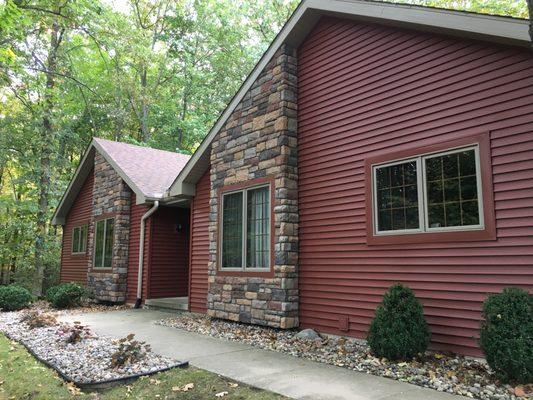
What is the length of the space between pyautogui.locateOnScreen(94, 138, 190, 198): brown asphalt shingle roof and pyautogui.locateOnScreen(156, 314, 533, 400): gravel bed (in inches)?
221

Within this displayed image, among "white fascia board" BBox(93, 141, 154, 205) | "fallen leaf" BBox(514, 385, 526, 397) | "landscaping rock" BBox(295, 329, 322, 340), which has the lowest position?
"landscaping rock" BBox(295, 329, 322, 340)

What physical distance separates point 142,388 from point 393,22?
5630 mm

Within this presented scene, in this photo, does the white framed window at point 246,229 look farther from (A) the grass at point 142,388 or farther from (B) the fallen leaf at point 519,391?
(B) the fallen leaf at point 519,391

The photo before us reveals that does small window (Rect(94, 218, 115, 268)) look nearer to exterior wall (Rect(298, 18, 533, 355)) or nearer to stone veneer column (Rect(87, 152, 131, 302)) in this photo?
stone veneer column (Rect(87, 152, 131, 302))

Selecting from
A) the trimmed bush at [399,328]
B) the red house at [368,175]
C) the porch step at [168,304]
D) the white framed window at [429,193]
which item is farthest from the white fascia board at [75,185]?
the trimmed bush at [399,328]

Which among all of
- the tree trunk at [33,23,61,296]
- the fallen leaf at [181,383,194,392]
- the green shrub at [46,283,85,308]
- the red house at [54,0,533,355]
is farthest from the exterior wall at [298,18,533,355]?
the tree trunk at [33,23,61,296]

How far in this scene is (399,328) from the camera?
4.80 meters

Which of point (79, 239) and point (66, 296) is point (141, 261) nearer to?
point (66, 296)

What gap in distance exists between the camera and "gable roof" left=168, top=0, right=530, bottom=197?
15.4 ft

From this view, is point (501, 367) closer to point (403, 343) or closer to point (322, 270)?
point (403, 343)

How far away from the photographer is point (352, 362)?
198 inches

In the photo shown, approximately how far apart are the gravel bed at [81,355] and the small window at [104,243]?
4811 millimetres

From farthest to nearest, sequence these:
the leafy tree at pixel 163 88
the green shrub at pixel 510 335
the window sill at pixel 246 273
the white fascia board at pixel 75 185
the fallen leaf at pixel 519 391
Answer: the leafy tree at pixel 163 88 → the white fascia board at pixel 75 185 → the window sill at pixel 246 273 → the green shrub at pixel 510 335 → the fallen leaf at pixel 519 391

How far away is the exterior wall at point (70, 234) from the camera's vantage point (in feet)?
49.4
